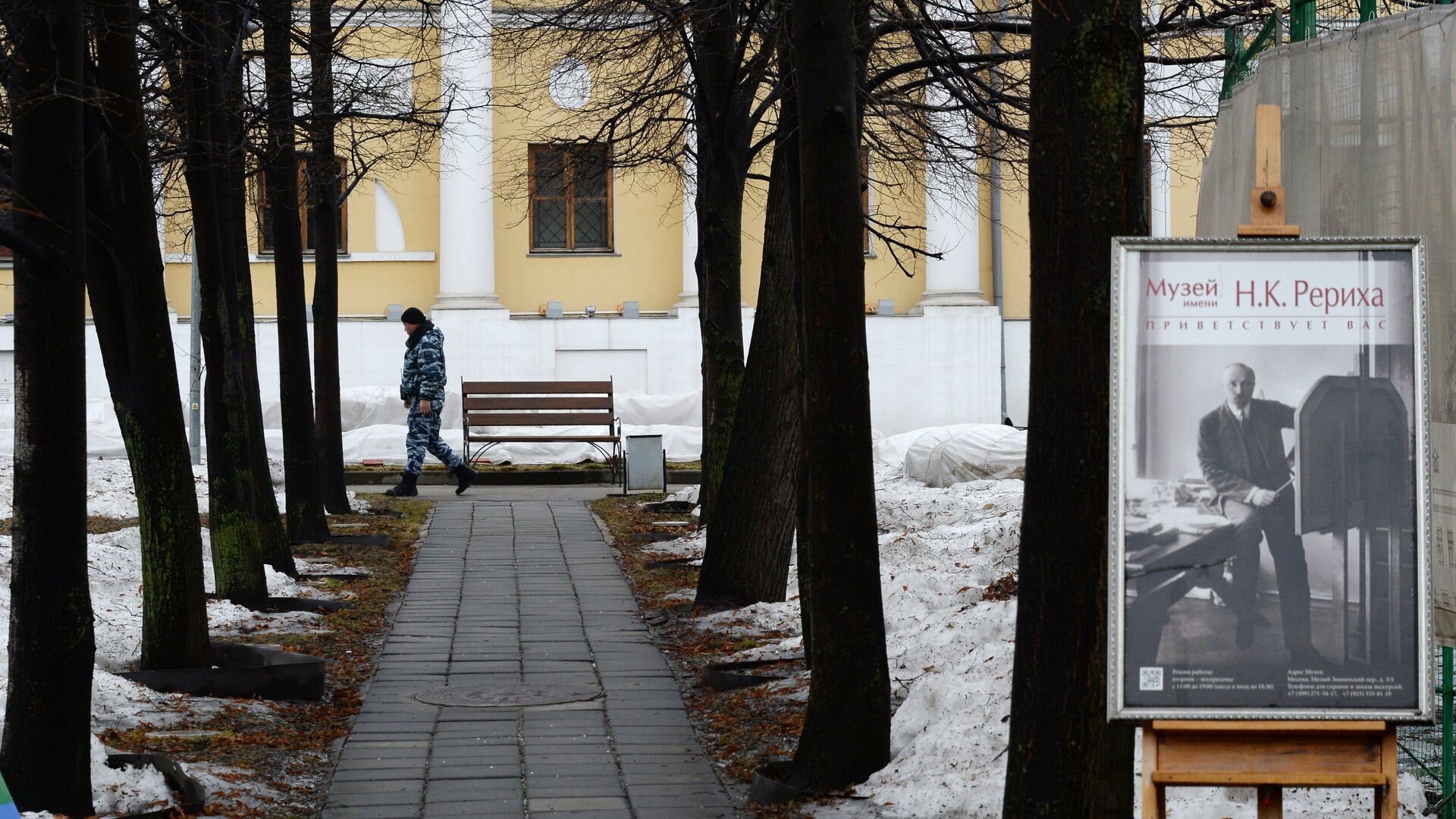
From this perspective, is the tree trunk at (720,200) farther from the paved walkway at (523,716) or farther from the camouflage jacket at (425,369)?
the camouflage jacket at (425,369)

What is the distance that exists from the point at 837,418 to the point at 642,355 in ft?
82.5

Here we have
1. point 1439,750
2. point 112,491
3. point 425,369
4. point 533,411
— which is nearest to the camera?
point 1439,750

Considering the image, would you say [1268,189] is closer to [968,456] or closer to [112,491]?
[968,456]

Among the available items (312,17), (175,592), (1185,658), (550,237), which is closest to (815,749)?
(1185,658)

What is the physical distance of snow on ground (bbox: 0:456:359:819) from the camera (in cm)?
638

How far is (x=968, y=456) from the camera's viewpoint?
788 inches

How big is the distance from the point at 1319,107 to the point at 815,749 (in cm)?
294

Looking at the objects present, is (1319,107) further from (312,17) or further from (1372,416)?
(312,17)

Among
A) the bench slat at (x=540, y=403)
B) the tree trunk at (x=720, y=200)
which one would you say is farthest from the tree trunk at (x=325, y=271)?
the bench slat at (x=540, y=403)

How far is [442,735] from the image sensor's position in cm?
793

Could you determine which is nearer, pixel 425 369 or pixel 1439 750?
pixel 1439 750

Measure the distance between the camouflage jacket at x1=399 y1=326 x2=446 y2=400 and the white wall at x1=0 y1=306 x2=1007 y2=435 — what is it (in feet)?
36.0

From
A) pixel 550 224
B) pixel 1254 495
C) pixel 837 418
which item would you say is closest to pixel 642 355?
pixel 550 224

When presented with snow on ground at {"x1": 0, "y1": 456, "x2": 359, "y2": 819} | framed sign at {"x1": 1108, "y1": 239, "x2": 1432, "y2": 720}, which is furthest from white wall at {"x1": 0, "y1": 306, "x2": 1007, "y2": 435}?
framed sign at {"x1": 1108, "y1": 239, "x2": 1432, "y2": 720}
